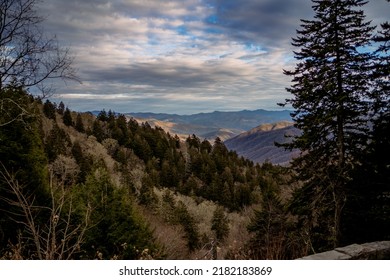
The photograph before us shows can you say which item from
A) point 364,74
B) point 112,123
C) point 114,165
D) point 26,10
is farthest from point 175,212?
point 112,123

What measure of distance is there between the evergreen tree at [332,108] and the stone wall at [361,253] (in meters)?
7.21

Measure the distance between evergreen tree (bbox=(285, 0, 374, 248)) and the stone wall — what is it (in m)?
7.21

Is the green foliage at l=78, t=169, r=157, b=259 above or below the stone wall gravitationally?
below

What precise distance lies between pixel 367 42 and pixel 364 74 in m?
1.56

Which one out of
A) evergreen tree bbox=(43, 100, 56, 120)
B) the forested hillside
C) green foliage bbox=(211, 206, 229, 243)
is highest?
evergreen tree bbox=(43, 100, 56, 120)

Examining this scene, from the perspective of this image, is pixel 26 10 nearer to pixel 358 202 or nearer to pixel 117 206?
pixel 117 206

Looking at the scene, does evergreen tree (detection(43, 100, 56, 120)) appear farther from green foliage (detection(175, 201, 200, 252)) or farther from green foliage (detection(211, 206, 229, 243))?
green foliage (detection(211, 206, 229, 243))

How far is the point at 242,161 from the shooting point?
4496 inches

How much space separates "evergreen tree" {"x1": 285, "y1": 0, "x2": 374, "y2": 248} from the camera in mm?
13562

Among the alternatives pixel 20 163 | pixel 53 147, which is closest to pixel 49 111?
pixel 53 147

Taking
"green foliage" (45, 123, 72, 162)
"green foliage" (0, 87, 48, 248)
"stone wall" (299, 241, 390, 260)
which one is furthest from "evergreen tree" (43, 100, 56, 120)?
"stone wall" (299, 241, 390, 260)

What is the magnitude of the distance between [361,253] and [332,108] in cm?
922

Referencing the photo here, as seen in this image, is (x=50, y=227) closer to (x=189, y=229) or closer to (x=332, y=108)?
(x=332, y=108)

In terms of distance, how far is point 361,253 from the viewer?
5.63 metres
